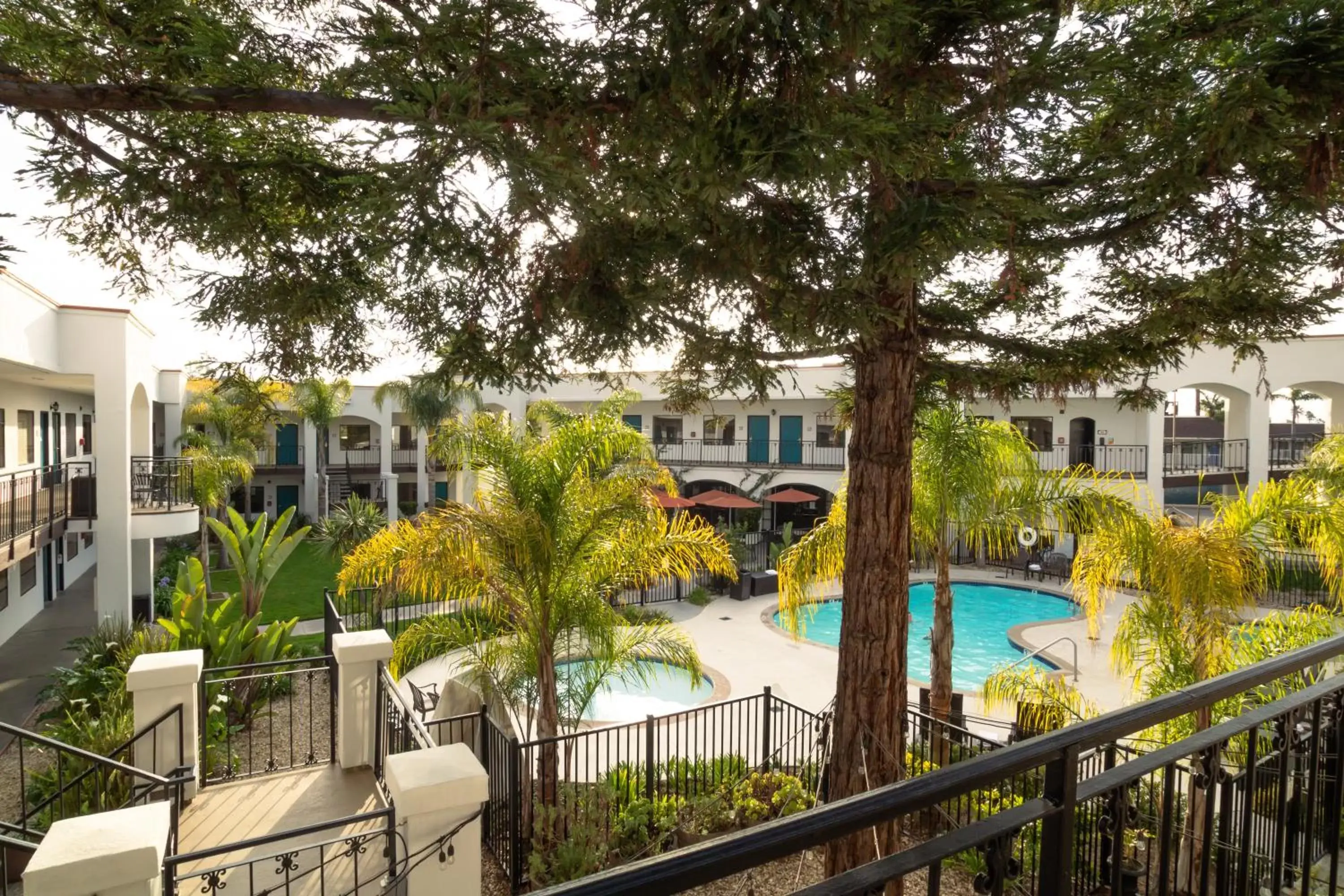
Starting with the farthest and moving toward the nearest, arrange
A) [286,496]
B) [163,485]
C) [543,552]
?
A: 1. [286,496]
2. [163,485]
3. [543,552]

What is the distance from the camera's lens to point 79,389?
61.0 ft

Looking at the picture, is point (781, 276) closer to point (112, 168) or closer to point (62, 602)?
point (112, 168)

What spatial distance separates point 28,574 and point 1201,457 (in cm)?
3321

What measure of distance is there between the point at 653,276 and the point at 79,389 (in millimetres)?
20479

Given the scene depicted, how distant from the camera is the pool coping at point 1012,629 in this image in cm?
1455

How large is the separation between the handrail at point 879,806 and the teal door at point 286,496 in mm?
39109

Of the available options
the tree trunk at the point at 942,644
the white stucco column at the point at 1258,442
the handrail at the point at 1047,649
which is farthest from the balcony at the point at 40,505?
the white stucco column at the point at 1258,442

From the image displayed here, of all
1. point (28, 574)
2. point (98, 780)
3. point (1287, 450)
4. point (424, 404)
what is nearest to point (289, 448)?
point (424, 404)

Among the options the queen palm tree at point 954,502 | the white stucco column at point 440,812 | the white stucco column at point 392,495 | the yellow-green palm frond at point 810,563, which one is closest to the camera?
the white stucco column at point 440,812

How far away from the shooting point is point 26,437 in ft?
52.5

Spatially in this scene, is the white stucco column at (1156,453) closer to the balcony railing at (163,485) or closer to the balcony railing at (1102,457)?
the balcony railing at (1102,457)

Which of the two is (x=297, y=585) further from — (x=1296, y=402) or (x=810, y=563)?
(x=1296, y=402)

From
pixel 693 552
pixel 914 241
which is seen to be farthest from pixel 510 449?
pixel 914 241

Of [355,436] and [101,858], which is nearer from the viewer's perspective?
[101,858]
